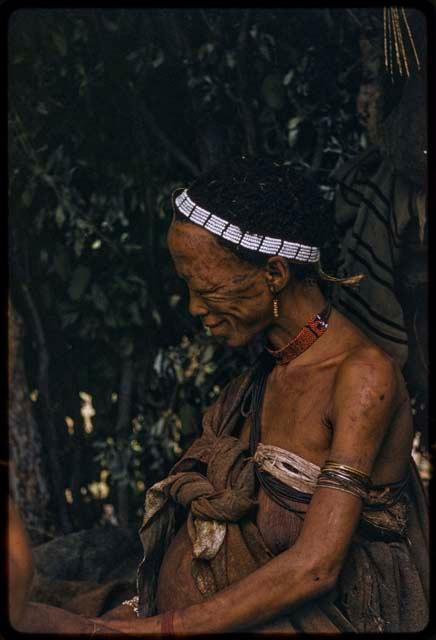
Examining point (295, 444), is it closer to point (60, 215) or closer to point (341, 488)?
point (341, 488)

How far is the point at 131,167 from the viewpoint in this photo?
484 centimetres

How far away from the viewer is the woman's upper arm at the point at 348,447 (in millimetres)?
2893

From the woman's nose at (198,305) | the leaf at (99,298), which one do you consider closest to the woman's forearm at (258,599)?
the woman's nose at (198,305)

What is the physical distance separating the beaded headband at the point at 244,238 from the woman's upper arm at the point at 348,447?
0.33m

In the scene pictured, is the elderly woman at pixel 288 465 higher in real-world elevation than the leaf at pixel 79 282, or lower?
higher

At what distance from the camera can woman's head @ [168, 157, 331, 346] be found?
3.07 meters

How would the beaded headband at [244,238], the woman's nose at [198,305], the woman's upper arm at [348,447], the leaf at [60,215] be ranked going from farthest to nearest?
the leaf at [60,215] < the woman's nose at [198,305] < the beaded headband at [244,238] < the woman's upper arm at [348,447]

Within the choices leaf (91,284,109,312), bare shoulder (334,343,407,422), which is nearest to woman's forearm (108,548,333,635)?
bare shoulder (334,343,407,422)

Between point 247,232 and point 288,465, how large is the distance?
0.62 metres

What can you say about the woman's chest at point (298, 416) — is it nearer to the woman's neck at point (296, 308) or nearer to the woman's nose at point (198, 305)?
the woman's neck at point (296, 308)

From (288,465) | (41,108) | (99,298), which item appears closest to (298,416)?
(288,465)

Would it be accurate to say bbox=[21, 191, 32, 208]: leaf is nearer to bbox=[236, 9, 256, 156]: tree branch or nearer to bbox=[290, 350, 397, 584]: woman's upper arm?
bbox=[236, 9, 256, 156]: tree branch

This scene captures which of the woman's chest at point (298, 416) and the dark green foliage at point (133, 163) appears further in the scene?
the dark green foliage at point (133, 163)

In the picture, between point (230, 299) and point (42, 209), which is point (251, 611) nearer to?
point (230, 299)
